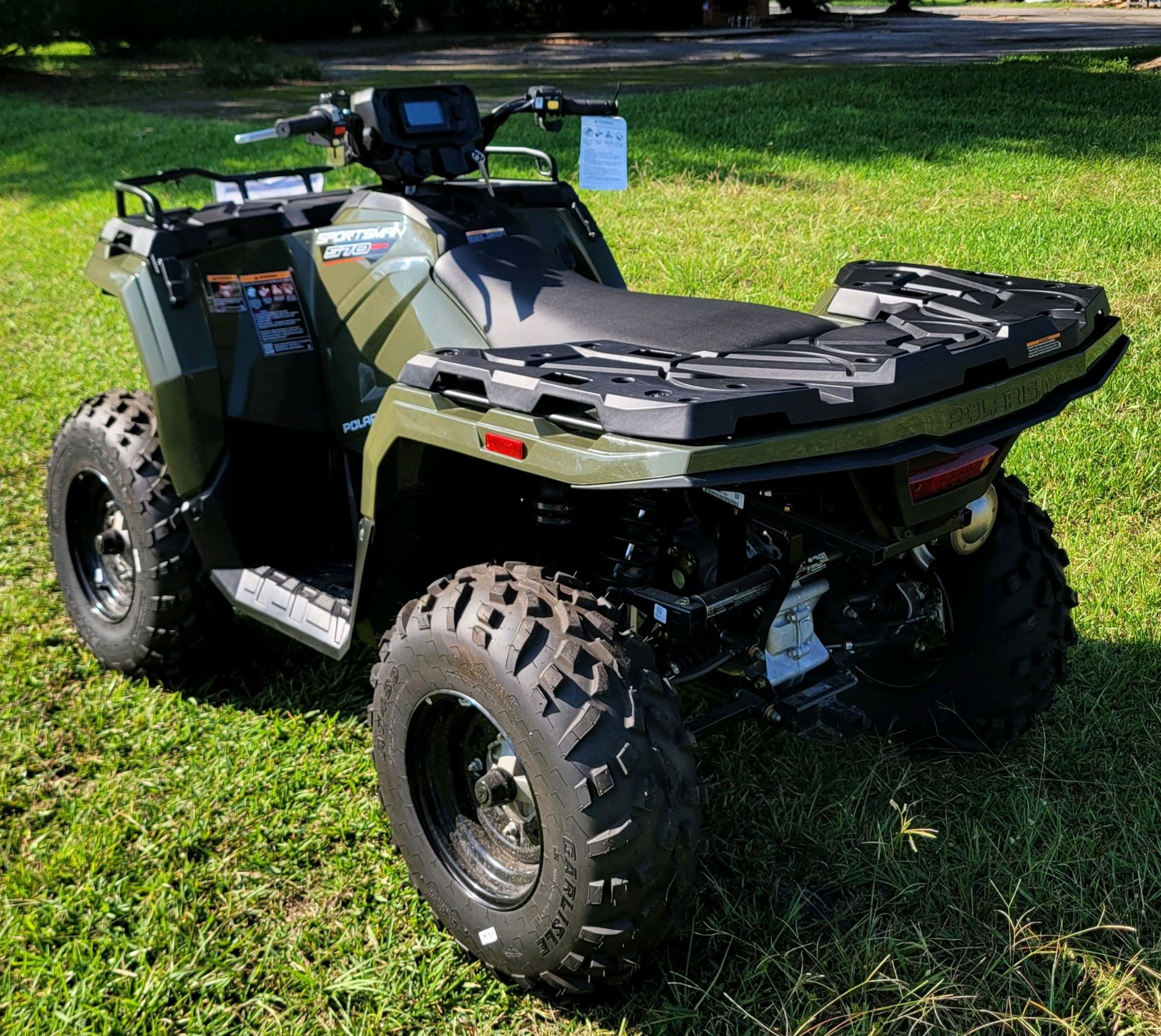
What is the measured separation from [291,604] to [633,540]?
107 centimetres

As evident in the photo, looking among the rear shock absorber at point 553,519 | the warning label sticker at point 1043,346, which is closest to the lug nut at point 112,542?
the rear shock absorber at point 553,519

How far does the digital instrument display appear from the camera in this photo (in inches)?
125

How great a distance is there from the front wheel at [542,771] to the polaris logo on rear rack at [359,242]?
43.1 inches

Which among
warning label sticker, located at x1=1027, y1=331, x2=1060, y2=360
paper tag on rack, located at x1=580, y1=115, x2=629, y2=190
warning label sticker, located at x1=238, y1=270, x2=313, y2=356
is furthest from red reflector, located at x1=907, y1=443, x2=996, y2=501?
warning label sticker, located at x1=238, y1=270, x2=313, y2=356

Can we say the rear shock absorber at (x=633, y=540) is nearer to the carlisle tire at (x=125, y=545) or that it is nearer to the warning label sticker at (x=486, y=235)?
the warning label sticker at (x=486, y=235)

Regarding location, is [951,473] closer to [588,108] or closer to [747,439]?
[747,439]

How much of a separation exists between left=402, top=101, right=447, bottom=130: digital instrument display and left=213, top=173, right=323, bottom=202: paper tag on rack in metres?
0.81

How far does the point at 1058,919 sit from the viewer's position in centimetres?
268

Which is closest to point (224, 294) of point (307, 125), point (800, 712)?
point (307, 125)

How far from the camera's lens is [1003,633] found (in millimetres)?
3014

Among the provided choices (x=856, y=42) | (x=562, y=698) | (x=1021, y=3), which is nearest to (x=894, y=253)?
(x=562, y=698)

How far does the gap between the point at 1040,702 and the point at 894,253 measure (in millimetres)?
4674

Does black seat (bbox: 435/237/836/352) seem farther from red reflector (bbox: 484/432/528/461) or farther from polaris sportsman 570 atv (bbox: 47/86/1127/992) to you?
red reflector (bbox: 484/432/528/461)

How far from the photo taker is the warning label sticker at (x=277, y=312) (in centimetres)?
340
